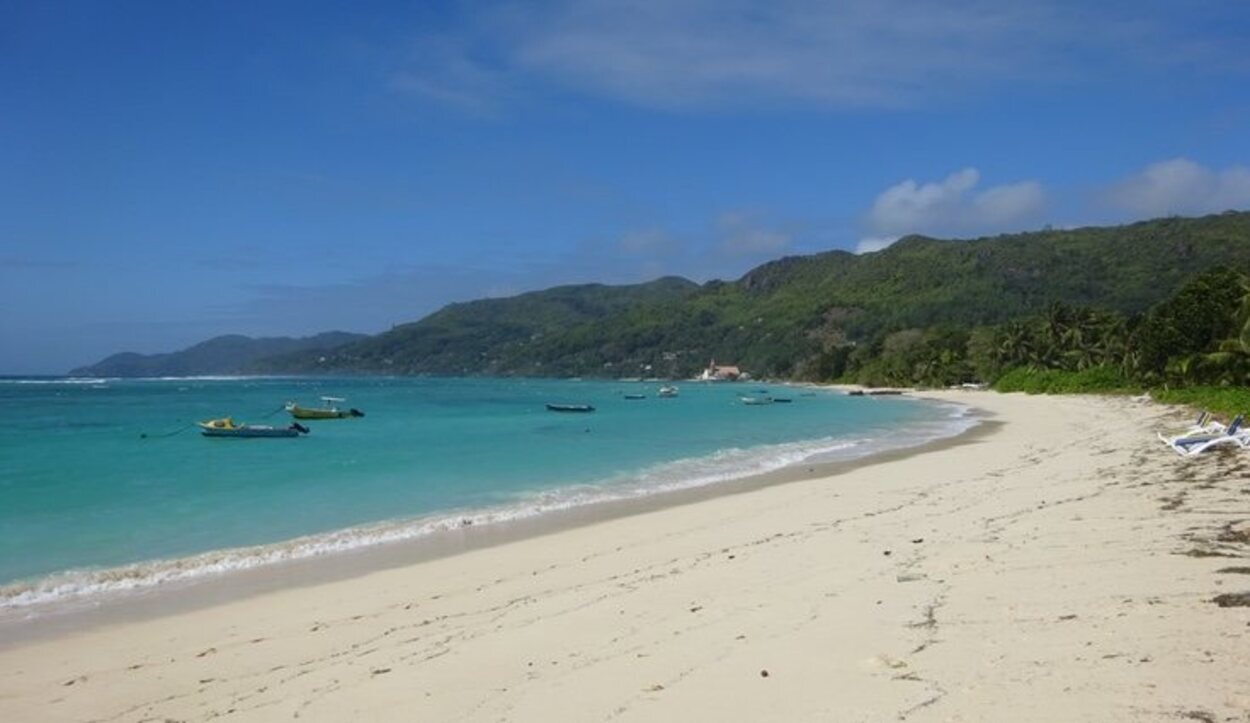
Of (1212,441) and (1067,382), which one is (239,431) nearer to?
(1212,441)

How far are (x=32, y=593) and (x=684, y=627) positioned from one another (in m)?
8.91

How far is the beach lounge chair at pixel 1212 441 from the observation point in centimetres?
2002

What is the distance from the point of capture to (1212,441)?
20.1m

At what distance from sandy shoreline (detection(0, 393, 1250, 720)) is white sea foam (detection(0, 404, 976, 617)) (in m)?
2.26

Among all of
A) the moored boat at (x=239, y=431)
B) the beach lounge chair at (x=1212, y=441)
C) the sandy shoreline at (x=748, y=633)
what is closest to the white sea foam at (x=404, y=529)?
the sandy shoreline at (x=748, y=633)

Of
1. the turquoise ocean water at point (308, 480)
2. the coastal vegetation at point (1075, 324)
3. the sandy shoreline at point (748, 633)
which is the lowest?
the turquoise ocean water at point (308, 480)

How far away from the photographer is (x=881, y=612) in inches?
300

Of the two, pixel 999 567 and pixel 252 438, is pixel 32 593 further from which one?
pixel 252 438

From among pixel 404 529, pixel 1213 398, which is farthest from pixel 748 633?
pixel 1213 398

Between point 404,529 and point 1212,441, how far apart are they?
17.7 meters

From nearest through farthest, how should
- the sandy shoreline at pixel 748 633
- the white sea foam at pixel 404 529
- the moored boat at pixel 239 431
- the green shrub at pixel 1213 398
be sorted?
the sandy shoreline at pixel 748 633
the white sea foam at pixel 404 529
the green shrub at pixel 1213 398
the moored boat at pixel 239 431

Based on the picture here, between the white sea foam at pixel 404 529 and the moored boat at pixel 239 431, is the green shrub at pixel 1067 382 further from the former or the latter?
the moored boat at pixel 239 431

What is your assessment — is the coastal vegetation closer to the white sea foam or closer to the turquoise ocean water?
the turquoise ocean water

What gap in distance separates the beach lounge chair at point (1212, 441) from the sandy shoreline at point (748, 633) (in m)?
7.24
